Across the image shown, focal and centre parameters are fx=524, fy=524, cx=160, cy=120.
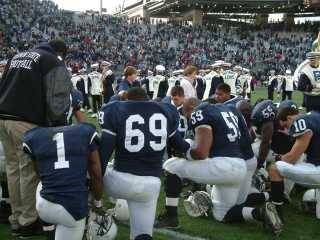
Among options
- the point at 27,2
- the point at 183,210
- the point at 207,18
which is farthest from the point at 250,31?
the point at 183,210

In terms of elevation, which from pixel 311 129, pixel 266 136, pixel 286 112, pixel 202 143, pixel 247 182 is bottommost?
pixel 247 182

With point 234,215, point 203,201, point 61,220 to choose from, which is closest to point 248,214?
point 234,215

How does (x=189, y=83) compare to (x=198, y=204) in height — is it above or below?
above

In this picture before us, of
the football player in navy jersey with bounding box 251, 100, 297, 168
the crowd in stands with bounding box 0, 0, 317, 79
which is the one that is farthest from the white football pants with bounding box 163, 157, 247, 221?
the crowd in stands with bounding box 0, 0, 317, 79

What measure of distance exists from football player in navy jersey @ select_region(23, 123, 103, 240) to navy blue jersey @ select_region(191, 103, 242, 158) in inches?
63.9

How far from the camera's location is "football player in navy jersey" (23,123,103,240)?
3.79 metres

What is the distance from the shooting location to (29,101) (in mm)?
4797

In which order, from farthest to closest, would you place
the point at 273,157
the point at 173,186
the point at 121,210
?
the point at 273,157 < the point at 173,186 < the point at 121,210

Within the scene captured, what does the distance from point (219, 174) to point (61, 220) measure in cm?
198

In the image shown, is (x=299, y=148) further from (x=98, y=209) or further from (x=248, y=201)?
(x=98, y=209)

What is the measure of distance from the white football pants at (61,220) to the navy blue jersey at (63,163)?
1.4 inches

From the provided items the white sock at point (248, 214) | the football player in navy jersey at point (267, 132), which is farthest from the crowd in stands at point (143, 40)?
the white sock at point (248, 214)

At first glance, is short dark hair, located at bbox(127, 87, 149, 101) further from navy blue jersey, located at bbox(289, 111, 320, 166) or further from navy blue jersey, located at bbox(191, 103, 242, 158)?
navy blue jersey, located at bbox(289, 111, 320, 166)

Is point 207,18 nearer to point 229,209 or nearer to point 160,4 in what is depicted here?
point 160,4
